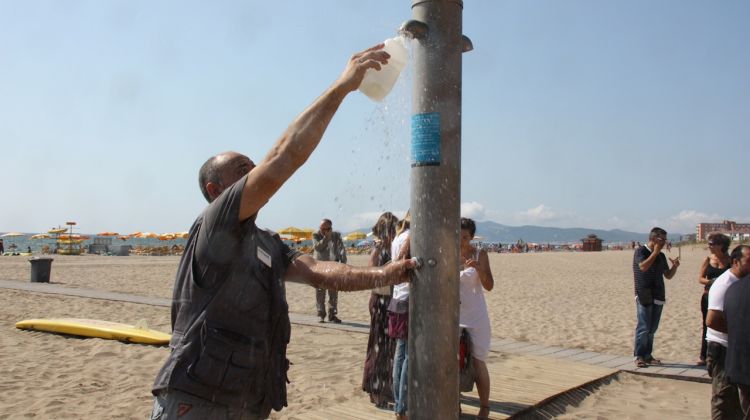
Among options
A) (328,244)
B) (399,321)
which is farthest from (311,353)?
(399,321)

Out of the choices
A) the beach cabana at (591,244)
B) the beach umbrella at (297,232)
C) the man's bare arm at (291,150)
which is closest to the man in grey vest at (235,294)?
the man's bare arm at (291,150)

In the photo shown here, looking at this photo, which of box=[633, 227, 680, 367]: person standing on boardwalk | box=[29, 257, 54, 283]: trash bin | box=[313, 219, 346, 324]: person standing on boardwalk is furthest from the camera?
box=[29, 257, 54, 283]: trash bin

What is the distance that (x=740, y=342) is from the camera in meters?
3.78

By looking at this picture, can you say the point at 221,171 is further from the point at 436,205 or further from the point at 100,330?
the point at 100,330

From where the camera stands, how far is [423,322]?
2.45 metres

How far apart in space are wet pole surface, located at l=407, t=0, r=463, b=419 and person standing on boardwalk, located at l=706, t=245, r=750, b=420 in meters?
2.59

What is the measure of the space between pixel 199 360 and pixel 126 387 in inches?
181

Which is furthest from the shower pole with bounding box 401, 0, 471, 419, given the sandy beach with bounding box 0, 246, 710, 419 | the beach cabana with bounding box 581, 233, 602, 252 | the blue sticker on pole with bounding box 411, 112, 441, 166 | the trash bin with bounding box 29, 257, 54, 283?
the beach cabana with bounding box 581, 233, 602, 252

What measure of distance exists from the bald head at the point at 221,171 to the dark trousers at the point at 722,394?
3.52 m

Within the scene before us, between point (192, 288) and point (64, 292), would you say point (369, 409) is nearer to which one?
point (192, 288)

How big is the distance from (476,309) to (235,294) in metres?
2.82

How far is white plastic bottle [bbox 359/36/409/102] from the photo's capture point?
8.13 feet

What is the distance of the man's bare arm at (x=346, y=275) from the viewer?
2.48 meters

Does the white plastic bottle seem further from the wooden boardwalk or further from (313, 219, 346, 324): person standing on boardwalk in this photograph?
(313, 219, 346, 324): person standing on boardwalk
